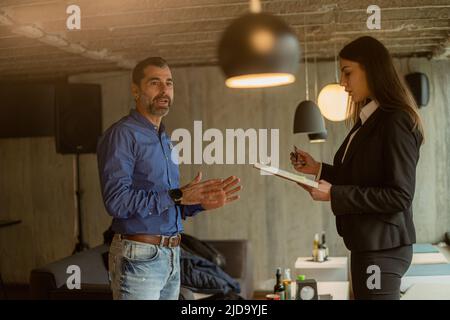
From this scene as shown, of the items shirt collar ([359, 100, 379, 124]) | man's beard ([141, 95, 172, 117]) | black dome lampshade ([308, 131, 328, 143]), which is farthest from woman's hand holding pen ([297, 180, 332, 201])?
black dome lampshade ([308, 131, 328, 143])

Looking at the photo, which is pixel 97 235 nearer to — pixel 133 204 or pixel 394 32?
pixel 394 32

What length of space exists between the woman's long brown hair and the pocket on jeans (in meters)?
0.99

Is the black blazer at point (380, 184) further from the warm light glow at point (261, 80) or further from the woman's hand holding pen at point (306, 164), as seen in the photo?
the warm light glow at point (261, 80)

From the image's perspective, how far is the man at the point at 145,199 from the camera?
85.7 inches

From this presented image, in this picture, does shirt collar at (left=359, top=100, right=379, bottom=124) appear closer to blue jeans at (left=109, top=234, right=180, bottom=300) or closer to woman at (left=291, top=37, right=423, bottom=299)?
woman at (left=291, top=37, right=423, bottom=299)

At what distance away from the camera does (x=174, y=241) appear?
229cm

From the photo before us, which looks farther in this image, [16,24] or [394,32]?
[394,32]

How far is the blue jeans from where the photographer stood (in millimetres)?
2172

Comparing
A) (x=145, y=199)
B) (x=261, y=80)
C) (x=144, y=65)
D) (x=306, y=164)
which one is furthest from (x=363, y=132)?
(x=144, y=65)

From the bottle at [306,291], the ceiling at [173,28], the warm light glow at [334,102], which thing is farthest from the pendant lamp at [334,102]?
the bottle at [306,291]

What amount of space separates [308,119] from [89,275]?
1790 millimetres

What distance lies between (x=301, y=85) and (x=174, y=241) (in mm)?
3742

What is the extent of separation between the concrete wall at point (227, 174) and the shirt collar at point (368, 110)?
142 inches
